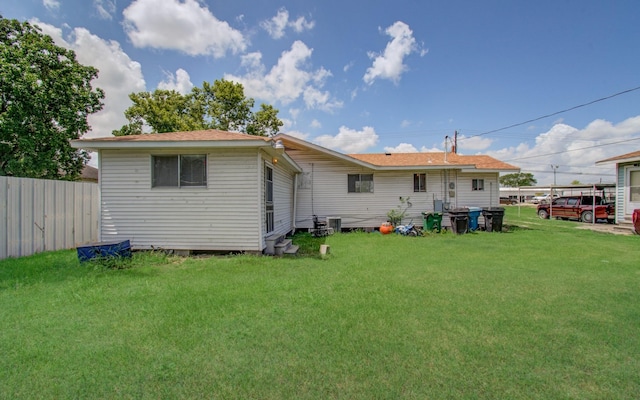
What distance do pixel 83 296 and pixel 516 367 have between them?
527cm

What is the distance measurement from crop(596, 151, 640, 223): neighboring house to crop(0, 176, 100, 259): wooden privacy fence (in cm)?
1868

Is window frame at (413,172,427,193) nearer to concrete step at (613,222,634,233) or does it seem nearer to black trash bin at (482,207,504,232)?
black trash bin at (482,207,504,232)

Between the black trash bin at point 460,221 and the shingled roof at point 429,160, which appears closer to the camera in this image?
the black trash bin at point 460,221

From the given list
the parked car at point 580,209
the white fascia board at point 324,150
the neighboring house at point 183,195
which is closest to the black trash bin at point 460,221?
the white fascia board at point 324,150

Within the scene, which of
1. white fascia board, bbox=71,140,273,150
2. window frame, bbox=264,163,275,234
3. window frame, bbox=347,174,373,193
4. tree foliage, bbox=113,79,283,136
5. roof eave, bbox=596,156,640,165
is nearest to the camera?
white fascia board, bbox=71,140,273,150

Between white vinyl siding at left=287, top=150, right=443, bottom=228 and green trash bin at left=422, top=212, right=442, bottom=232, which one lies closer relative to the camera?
green trash bin at left=422, top=212, right=442, bottom=232

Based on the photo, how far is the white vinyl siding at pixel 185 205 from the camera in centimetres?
704

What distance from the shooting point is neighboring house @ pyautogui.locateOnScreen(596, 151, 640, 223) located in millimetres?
11758

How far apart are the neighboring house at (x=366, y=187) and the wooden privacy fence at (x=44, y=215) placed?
7.17 meters

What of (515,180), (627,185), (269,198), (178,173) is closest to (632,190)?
(627,185)

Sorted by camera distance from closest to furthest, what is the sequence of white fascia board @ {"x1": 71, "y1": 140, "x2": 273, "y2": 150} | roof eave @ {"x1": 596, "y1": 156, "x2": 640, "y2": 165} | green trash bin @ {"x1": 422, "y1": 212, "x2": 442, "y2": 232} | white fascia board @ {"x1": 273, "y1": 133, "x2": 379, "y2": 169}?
white fascia board @ {"x1": 71, "y1": 140, "x2": 273, "y2": 150}, roof eave @ {"x1": 596, "y1": 156, "x2": 640, "y2": 165}, white fascia board @ {"x1": 273, "y1": 133, "x2": 379, "y2": 169}, green trash bin @ {"x1": 422, "y1": 212, "x2": 442, "y2": 232}

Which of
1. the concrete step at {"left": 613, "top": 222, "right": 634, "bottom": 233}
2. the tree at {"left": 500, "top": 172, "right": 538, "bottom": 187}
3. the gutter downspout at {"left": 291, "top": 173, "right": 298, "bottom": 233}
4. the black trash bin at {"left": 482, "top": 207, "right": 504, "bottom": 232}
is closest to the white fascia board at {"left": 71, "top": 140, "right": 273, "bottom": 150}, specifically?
the gutter downspout at {"left": 291, "top": 173, "right": 298, "bottom": 233}

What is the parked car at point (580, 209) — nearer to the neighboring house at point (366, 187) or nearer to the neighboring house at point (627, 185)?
the neighboring house at point (627, 185)

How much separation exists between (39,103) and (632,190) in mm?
25347
